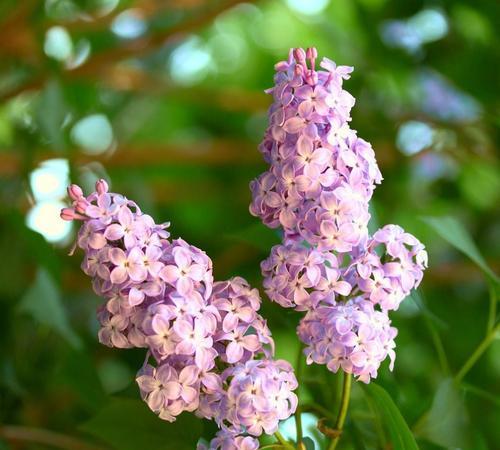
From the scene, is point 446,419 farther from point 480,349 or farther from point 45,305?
point 45,305

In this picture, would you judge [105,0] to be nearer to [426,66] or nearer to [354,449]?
[426,66]

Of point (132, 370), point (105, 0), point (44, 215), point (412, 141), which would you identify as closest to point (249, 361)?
point (132, 370)

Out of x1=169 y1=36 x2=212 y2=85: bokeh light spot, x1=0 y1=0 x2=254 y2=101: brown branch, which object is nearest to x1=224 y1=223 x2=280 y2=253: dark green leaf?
x1=0 y1=0 x2=254 y2=101: brown branch

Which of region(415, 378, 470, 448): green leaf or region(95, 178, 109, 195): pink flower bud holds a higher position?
region(95, 178, 109, 195): pink flower bud

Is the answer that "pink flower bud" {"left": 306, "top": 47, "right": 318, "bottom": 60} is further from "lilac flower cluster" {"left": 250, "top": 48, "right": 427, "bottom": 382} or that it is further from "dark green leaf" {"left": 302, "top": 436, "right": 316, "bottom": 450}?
"dark green leaf" {"left": 302, "top": 436, "right": 316, "bottom": 450}

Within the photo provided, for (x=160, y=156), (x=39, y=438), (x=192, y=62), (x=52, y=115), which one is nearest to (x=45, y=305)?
(x=39, y=438)

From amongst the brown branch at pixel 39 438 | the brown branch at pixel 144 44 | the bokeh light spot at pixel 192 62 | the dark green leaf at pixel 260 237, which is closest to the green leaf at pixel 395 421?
the dark green leaf at pixel 260 237
